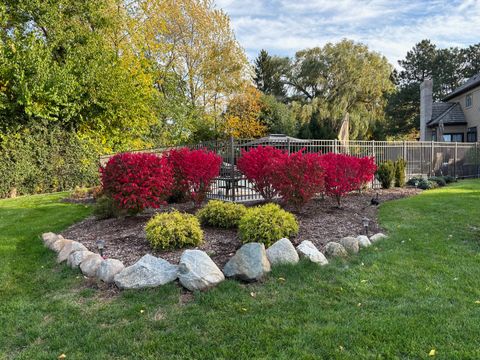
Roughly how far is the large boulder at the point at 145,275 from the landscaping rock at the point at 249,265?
626 millimetres

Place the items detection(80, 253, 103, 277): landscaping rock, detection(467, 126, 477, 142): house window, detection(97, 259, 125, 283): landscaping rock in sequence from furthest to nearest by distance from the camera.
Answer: detection(467, 126, 477, 142): house window, detection(80, 253, 103, 277): landscaping rock, detection(97, 259, 125, 283): landscaping rock

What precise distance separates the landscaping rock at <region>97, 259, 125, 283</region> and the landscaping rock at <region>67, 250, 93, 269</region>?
19.6 inches

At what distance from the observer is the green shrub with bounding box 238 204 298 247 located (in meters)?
4.55

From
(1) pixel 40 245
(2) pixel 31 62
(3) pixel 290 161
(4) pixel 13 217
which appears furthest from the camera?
(2) pixel 31 62

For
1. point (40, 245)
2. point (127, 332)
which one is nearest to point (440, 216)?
point (127, 332)

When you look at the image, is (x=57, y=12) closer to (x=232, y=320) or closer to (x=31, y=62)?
(x=31, y=62)

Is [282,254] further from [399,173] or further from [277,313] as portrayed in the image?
[399,173]

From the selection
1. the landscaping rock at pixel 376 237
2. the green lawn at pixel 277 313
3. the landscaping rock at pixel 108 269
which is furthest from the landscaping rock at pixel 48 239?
the landscaping rock at pixel 376 237

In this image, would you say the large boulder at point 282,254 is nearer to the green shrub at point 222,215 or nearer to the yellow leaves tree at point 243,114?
the green shrub at point 222,215

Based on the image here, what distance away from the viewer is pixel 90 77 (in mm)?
13281

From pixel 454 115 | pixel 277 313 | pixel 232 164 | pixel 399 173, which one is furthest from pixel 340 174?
pixel 454 115

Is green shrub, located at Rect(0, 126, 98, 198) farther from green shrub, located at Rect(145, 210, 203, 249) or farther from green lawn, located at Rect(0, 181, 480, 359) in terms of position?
green shrub, located at Rect(145, 210, 203, 249)

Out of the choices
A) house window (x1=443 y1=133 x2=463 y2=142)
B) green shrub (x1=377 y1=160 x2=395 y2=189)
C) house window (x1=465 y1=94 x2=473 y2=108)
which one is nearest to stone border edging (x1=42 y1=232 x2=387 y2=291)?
green shrub (x1=377 y1=160 x2=395 y2=189)

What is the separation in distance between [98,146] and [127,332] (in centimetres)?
1350
